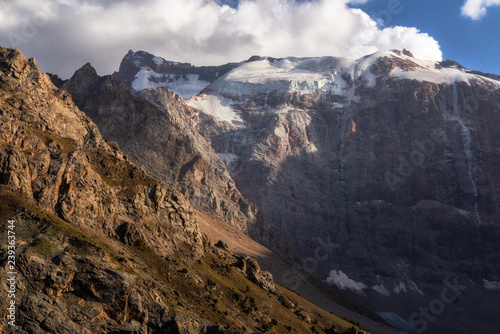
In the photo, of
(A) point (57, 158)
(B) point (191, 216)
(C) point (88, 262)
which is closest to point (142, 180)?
(B) point (191, 216)

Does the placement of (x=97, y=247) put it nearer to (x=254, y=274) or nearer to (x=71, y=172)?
(x=71, y=172)

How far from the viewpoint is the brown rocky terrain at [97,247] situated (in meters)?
61.8

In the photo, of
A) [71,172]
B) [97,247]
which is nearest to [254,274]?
[71,172]

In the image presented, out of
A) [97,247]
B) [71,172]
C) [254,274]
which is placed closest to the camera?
[97,247]

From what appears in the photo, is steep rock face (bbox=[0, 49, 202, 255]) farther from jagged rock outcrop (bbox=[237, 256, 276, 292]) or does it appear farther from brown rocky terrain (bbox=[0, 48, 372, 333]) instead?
jagged rock outcrop (bbox=[237, 256, 276, 292])

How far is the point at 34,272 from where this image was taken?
60.0 metres

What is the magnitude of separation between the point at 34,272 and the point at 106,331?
1066 centimetres

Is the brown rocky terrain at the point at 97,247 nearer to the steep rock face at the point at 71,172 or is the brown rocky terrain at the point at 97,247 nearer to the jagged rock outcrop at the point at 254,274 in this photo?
the steep rock face at the point at 71,172

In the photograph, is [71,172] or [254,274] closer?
[71,172]

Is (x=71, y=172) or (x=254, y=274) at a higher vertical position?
(x=71, y=172)

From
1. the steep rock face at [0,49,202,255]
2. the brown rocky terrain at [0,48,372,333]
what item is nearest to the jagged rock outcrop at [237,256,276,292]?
the brown rocky terrain at [0,48,372,333]

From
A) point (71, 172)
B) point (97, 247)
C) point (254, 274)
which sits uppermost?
point (71, 172)

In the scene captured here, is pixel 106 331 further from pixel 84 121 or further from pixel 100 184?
pixel 84 121

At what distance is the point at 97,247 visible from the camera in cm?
7138
